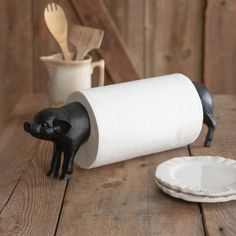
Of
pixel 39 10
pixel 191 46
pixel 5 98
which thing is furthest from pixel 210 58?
pixel 5 98

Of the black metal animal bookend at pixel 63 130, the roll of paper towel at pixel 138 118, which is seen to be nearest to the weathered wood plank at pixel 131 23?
the roll of paper towel at pixel 138 118

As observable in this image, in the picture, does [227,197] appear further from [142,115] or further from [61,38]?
[61,38]

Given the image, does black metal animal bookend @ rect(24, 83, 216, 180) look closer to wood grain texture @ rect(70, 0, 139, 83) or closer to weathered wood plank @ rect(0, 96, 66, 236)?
weathered wood plank @ rect(0, 96, 66, 236)

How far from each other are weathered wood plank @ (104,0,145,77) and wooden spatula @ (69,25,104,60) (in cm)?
78

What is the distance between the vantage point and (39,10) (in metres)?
2.30

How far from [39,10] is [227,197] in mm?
1539

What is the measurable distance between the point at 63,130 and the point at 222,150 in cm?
37

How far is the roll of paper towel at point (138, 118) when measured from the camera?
1094 mm

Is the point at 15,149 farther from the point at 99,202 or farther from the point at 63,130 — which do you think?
the point at 99,202

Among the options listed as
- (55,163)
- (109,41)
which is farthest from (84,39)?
(109,41)

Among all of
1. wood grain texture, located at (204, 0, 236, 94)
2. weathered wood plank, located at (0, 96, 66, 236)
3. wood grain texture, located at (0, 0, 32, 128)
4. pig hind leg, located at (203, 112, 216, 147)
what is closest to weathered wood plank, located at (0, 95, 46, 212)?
weathered wood plank, located at (0, 96, 66, 236)

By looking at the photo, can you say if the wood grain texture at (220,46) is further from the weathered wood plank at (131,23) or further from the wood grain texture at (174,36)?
the weathered wood plank at (131,23)

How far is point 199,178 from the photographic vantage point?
1.03 meters

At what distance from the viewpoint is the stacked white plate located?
3.13ft
